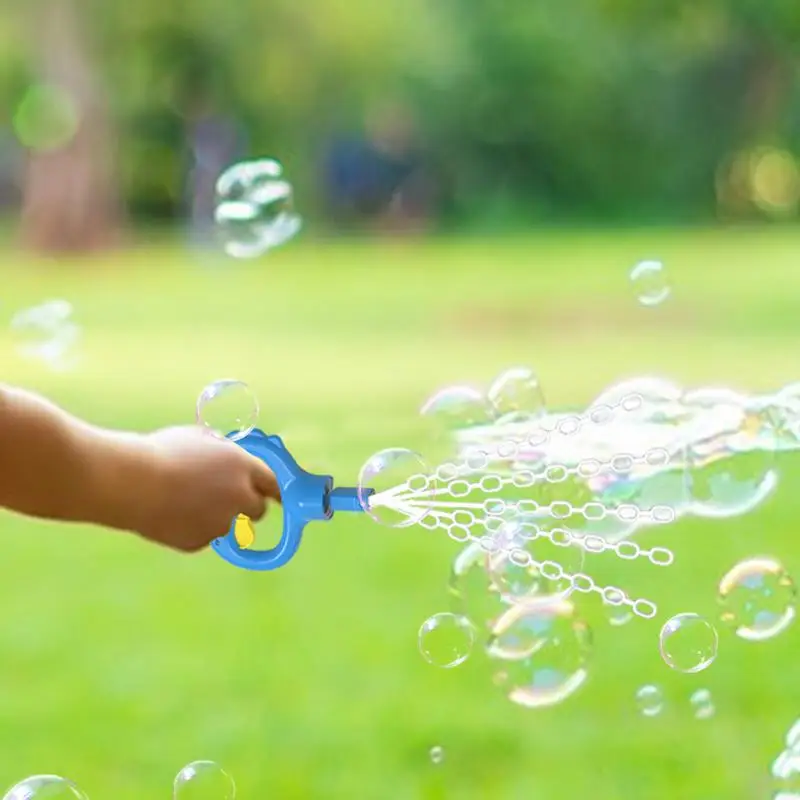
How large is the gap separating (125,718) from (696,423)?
2.95ft

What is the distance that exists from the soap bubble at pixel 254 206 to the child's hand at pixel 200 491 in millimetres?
800

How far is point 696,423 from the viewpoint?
1.35 m

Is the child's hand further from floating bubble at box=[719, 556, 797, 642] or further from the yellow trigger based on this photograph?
floating bubble at box=[719, 556, 797, 642]

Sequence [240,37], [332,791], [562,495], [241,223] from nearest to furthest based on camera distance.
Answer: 1. [562,495]
2. [332,791]
3. [241,223]
4. [240,37]

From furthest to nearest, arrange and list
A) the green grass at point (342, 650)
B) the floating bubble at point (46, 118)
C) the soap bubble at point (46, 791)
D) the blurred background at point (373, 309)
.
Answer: the floating bubble at point (46, 118) → the blurred background at point (373, 309) → the green grass at point (342, 650) → the soap bubble at point (46, 791)

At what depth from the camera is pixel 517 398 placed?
4.34 feet

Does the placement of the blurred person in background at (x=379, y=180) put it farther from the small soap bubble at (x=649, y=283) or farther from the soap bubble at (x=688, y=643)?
the soap bubble at (x=688, y=643)

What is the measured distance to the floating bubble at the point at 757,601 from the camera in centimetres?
135

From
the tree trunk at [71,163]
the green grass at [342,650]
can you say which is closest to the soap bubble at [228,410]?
the green grass at [342,650]

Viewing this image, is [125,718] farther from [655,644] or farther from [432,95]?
[432,95]

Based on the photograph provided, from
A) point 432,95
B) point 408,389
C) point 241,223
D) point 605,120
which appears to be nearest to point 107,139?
point 432,95

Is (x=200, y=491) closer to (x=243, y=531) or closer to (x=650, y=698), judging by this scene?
(x=243, y=531)

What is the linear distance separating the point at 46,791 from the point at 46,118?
8.05 meters

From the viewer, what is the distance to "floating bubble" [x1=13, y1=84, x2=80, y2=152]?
26.9ft
